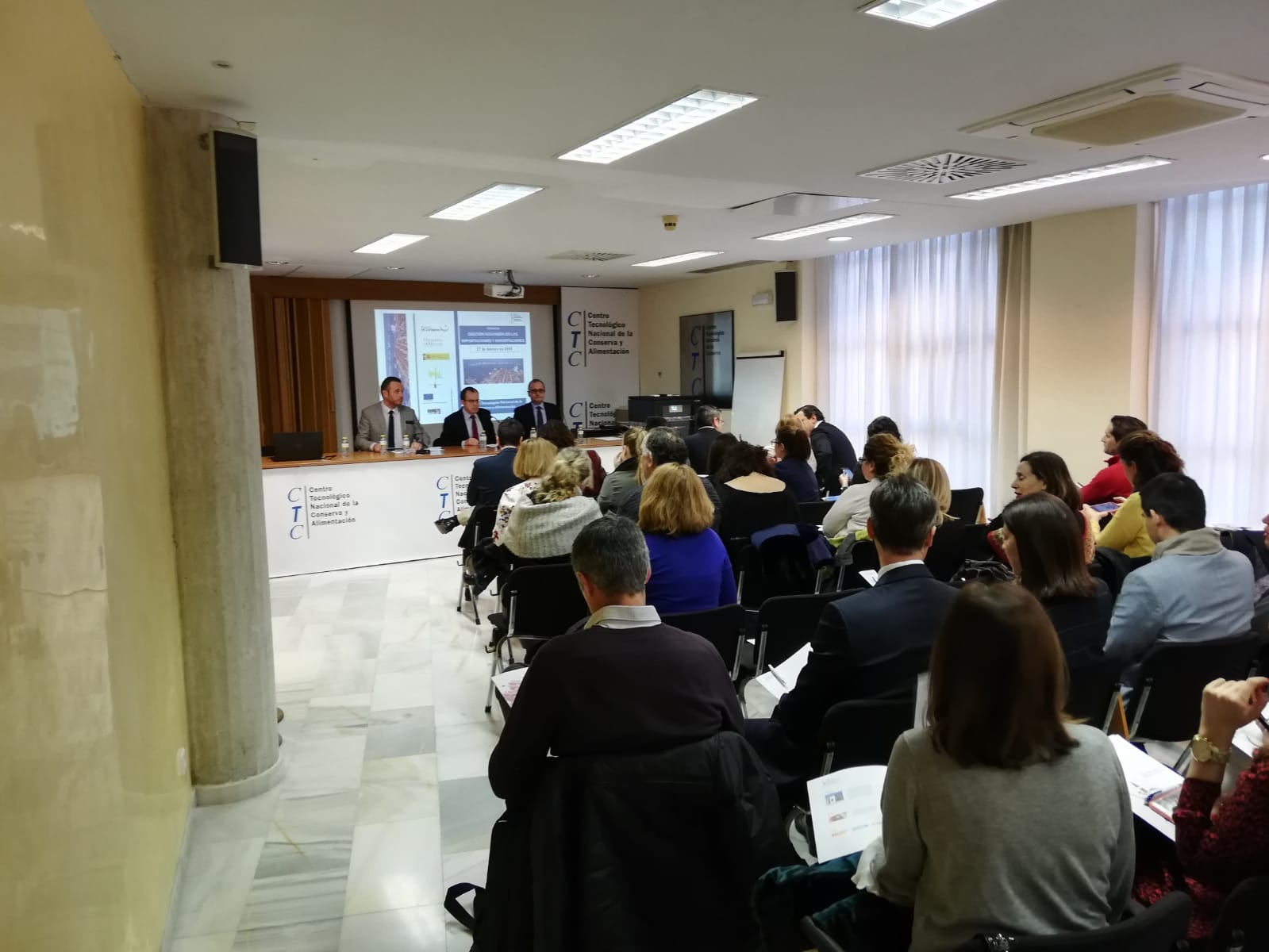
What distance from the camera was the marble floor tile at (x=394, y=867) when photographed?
2.82 meters

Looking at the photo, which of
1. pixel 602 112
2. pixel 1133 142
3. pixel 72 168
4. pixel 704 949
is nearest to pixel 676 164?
pixel 602 112

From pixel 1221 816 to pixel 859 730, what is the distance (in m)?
0.84

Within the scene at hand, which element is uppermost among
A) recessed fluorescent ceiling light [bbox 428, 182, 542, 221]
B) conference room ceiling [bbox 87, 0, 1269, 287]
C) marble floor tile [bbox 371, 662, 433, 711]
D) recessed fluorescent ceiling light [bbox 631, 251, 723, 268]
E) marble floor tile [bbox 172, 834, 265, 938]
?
recessed fluorescent ceiling light [bbox 631, 251, 723, 268]

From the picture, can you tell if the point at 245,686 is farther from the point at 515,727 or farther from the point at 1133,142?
the point at 1133,142

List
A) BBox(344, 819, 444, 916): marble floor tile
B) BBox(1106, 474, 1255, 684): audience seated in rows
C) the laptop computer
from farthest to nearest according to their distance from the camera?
the laptop computer, BBox(1106, 474, 1255, 684): audience seated in rows, BBox(344, 819, 444, 916): marble floor tile

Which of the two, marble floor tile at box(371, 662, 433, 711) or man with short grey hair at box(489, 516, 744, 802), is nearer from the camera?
man with short grey hair at box(489, 516, 744, 802)

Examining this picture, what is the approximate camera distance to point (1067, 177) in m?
5.01

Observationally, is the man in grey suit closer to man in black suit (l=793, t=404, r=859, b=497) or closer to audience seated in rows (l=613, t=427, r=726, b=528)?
man in black suit (l=793, t=404, r=859, b=497)

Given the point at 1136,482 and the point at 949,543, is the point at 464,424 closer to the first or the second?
the point at 949,543

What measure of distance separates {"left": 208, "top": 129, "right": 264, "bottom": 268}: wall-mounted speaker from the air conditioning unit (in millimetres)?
3038

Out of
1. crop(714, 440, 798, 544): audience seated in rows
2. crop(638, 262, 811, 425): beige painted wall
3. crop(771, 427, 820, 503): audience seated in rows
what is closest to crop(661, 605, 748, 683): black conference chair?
crop(714, 440, 798, 544): audience seated in rows

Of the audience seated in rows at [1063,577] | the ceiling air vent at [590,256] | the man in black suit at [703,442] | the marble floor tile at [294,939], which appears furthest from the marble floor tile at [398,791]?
the ceiling air vent at [590,256]

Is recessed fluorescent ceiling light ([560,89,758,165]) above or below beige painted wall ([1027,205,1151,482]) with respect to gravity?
above

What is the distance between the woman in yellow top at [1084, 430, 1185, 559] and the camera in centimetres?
410
